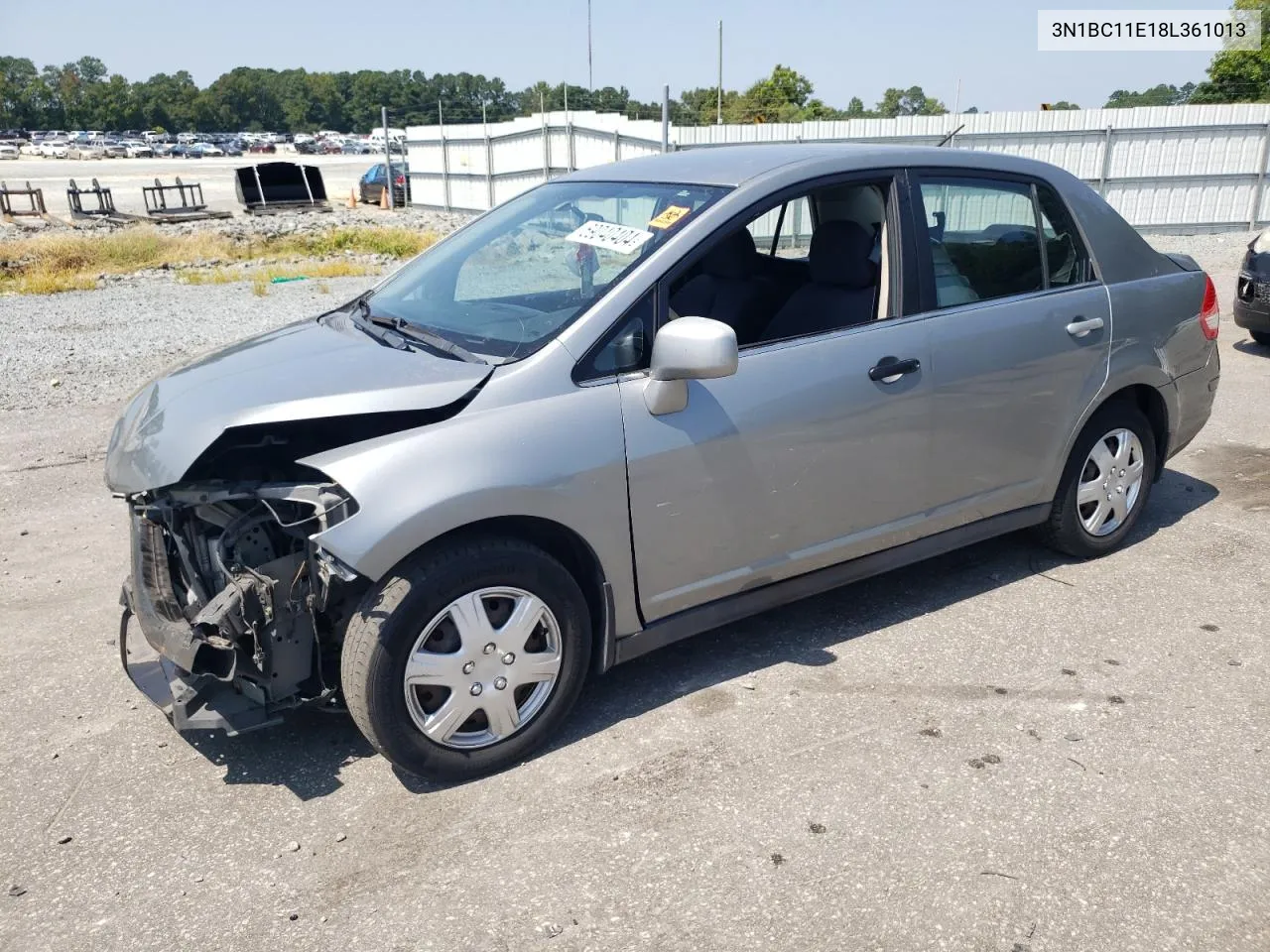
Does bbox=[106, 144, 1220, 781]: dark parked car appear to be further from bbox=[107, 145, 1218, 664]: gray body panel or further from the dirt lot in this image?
the dirt lot

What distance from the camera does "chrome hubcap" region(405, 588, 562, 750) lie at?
3088 millimetres

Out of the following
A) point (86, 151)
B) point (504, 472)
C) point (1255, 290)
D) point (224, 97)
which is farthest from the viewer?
point (224, 97)

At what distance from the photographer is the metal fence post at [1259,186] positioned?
65.1ft

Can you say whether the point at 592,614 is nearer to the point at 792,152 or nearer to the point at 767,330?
the point at 767,330

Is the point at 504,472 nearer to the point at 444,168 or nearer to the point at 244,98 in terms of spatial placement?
the point at 444,168

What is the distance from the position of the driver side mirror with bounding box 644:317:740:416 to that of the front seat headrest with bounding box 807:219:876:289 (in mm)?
1096

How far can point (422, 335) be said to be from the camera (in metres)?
3.65

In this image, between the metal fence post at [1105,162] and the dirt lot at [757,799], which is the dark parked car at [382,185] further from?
the dirt lot at [757,799]

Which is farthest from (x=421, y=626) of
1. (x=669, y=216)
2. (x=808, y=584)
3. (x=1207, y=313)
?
(x=1207, y=313)

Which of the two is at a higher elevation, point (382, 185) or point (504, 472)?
point (382, 185)

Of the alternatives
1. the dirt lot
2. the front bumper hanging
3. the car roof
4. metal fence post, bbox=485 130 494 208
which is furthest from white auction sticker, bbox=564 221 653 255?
metal fence post, bbox=485 130 494 208

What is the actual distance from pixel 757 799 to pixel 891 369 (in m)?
1.64

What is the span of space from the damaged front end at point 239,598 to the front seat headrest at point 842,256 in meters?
2.17

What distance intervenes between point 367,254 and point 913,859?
63.5ft
